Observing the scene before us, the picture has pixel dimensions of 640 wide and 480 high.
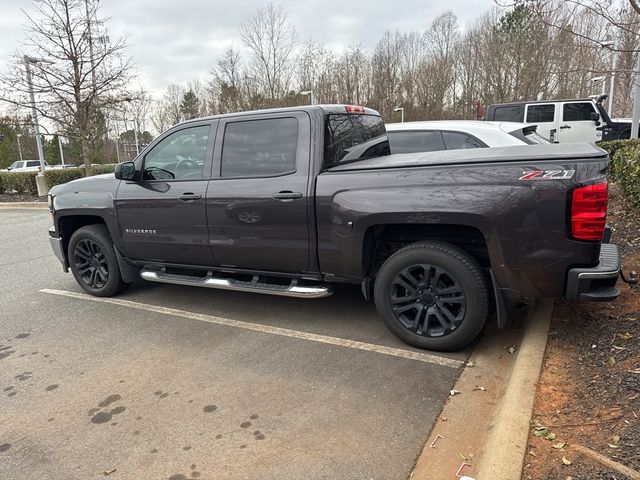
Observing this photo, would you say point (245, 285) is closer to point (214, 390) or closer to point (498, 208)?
point (214, 390)

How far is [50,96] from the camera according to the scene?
1680 cm

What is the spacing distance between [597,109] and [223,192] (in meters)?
13.6

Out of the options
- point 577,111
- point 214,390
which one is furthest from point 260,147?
point 577,111

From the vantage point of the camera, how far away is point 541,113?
1431cm

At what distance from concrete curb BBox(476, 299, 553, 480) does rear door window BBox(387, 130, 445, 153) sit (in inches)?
127

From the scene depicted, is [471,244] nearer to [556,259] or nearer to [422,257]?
[422,257]

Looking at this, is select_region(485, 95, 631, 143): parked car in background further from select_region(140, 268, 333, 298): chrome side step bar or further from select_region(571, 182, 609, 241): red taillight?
select_region(571, 182, 609, 241): red taillight

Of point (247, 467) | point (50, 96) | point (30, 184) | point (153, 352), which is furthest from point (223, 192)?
point (30, 184)

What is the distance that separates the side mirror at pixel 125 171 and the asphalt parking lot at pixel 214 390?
141 centimetres

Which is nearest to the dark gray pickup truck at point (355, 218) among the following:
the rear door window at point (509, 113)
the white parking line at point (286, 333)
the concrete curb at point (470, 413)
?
the white parking line at point (286, 333)

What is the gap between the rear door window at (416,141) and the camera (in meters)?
6.35

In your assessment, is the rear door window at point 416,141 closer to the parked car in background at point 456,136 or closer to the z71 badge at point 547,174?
the parked car in background at point 456,136

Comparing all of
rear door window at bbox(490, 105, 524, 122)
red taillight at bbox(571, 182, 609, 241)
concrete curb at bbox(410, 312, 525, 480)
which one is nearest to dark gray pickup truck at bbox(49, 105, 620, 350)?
red taillight at bbox(571, 182, 609, 241)

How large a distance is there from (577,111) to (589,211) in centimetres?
1309
